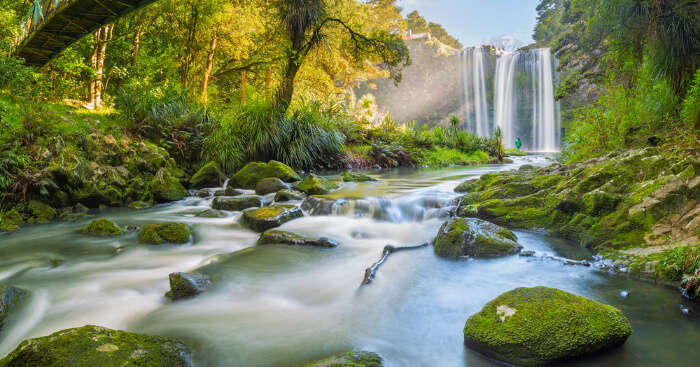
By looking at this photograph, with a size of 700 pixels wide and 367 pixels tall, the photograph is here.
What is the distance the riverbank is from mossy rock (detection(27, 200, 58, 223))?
6.60m

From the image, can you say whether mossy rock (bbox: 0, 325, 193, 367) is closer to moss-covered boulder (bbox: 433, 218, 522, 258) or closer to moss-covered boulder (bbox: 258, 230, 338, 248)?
moss-covered boulder (bbox: 258, 230, 338, 248)

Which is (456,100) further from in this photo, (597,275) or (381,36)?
(597,275)

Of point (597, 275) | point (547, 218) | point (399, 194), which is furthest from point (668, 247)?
point (399, 194)

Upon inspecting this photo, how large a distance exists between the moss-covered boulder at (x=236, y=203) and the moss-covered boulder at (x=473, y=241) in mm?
3571

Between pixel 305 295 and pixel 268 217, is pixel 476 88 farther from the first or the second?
pixel 305 295

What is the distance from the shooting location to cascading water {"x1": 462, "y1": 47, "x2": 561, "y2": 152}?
33875 millimetres

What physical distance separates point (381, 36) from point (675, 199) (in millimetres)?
9013

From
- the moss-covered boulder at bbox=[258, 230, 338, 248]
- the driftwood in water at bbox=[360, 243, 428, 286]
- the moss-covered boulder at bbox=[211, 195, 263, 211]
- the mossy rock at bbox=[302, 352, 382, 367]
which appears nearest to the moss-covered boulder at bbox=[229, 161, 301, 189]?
the moss-covered boulder at bbox=[211, 195, 263, 211]

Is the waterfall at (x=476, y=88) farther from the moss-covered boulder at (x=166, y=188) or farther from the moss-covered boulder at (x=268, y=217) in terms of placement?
the moss-covered boulder at (x=268, y=217)

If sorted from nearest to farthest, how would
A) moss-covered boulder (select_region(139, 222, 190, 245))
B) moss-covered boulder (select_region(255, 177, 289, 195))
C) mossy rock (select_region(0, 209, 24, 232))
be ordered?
moss-covered boulder (select_region(139, 222, 190, 245))
mossy rock (select_region(0, 209, 24, 232))
moss-covered boulder (select_region(255, 177, 289, 195))

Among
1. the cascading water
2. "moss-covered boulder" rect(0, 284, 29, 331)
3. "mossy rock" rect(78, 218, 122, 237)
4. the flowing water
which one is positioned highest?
the cascading water

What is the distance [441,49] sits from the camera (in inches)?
1871

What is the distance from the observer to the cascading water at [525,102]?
1334 inches

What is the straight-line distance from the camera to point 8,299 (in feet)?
9.37
